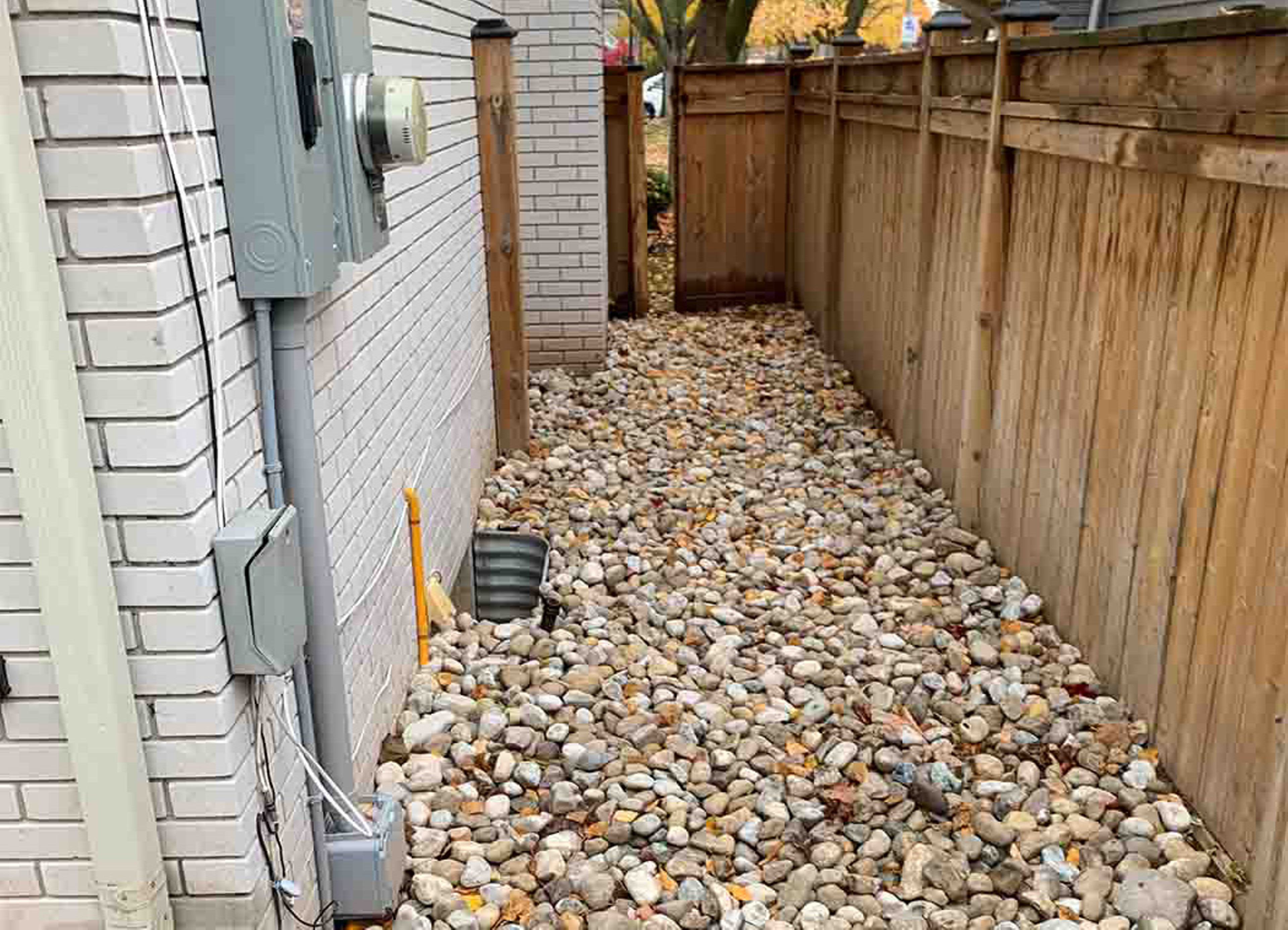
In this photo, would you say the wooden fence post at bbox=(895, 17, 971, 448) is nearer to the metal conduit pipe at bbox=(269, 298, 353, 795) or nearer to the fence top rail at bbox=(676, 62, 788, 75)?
the metal conduit pipe at bbox=(269, 298, 353, 795)

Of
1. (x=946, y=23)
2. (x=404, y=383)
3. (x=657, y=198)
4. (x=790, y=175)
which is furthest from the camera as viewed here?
(x=657, y=198)

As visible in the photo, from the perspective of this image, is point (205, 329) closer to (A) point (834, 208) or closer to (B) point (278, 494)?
(B) point (278, 494)

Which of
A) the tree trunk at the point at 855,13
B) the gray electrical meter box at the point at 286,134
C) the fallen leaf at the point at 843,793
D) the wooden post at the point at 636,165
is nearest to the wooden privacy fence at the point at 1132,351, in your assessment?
the fallen leaf at the point at 843,793

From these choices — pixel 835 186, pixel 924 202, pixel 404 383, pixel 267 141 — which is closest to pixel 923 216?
pixel 924 202

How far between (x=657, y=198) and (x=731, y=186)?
124 inches

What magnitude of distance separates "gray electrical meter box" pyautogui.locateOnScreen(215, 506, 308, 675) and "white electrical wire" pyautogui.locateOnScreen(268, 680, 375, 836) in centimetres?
24

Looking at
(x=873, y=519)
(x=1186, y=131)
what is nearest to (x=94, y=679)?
(x=1186, y=131)

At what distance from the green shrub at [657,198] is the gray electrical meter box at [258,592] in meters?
10.2

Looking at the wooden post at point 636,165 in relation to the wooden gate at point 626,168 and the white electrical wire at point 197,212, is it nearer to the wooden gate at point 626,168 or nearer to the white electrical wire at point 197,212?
the wooden gate at point 626,168

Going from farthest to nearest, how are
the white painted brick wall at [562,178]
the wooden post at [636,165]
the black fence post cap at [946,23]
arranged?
1. the wooden post at [636,165]
2. the white painted brick wall at [562,178]
3. the black fence post cap at [946,23]

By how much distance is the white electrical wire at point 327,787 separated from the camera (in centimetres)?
210

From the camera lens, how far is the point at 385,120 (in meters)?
2.27

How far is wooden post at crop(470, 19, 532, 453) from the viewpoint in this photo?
5.01m

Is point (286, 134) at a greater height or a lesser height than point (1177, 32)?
lesser
